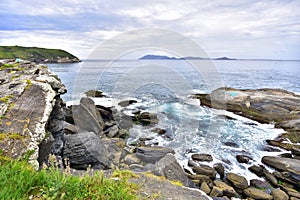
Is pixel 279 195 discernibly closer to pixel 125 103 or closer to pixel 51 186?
pixel 51 186

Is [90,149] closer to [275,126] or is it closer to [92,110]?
[92,110]

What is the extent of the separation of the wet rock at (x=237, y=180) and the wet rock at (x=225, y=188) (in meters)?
0.76

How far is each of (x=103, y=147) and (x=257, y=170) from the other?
10.0 m

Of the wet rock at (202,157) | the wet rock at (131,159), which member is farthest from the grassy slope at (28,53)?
the wet rock at (202,157)

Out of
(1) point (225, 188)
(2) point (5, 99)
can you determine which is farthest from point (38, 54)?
(1) point (225, 188)

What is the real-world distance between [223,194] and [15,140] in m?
9.91

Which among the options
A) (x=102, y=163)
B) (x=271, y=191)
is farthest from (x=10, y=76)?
(x=271, y=191)

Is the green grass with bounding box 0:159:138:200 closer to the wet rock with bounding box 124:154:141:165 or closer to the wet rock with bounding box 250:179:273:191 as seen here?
the wet rock with bounding box 124:154:141:165

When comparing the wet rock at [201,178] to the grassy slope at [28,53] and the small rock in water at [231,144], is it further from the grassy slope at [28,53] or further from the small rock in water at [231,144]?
the grassy slope at [28,53]

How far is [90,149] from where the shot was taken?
418 inches

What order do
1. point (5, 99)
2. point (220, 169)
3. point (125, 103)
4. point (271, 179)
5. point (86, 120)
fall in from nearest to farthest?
point (5, 99), point (271, 179), point (220, 169), point (86, 120), point (125, 103)

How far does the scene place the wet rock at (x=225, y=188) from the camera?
1058cm

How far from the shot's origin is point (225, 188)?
10.9 m

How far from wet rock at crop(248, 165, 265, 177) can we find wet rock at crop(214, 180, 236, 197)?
329cm
